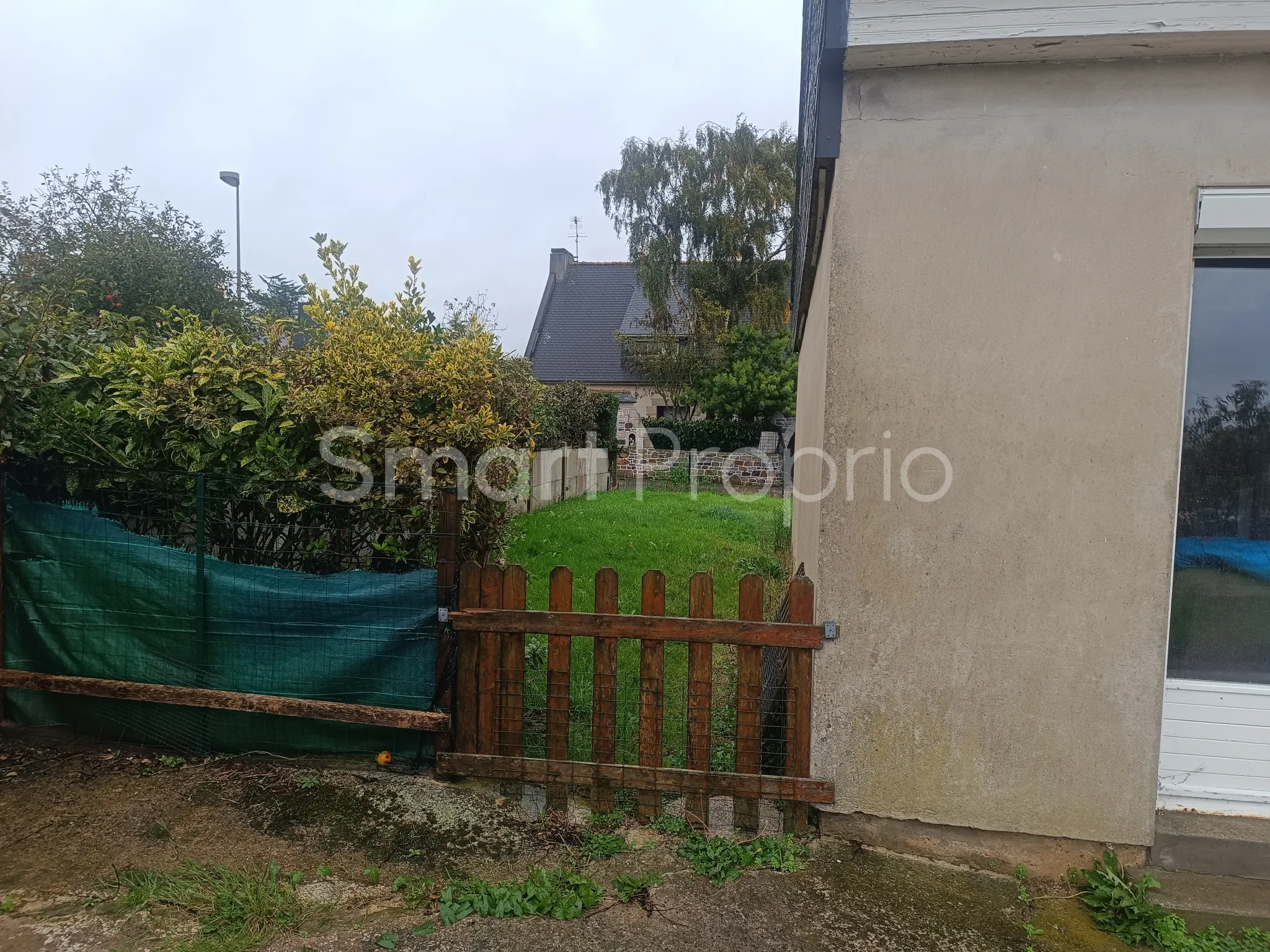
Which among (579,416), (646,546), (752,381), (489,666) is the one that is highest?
(752,381)

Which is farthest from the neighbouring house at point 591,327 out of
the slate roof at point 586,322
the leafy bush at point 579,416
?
the leafy bush at point 579,416

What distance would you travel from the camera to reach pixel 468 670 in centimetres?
326

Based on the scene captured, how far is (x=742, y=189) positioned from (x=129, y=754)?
22.4m

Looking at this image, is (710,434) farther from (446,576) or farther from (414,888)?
(414,888)

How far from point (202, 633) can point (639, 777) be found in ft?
7.32

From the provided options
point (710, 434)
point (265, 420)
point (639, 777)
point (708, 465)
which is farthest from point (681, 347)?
point (639, 777)

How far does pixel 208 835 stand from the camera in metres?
2.92

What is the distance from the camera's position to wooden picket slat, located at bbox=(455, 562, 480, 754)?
3240 millimetres

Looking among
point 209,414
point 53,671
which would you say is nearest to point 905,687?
point 209,414

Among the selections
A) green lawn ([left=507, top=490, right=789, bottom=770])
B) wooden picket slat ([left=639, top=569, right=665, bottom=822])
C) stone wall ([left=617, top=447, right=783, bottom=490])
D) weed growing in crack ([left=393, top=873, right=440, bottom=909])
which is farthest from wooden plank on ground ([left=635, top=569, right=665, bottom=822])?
stone wall ([left=617, top=447, right=783, bottom=490])

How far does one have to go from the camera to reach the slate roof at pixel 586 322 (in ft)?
87.3

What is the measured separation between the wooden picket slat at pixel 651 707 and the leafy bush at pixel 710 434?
18611 mm

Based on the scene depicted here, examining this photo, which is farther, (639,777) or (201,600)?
(201,600)

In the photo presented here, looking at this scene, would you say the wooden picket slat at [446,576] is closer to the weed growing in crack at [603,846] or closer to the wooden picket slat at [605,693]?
the wooden picket slat at [605,693]
